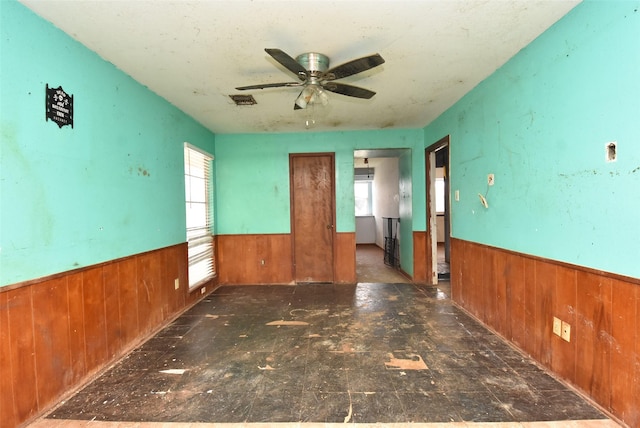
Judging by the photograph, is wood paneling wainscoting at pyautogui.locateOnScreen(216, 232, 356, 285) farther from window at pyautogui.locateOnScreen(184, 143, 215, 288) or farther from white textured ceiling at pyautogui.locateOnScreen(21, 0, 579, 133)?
white textured ceiling at pyautogui.locateOnScreen(21, 0, 579, 133)

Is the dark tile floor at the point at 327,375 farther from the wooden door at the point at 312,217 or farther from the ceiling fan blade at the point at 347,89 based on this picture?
the ceiling fan blade at the point at 347,89

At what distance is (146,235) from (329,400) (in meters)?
2.27

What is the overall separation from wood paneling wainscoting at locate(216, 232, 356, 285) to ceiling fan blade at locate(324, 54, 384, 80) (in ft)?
9.47

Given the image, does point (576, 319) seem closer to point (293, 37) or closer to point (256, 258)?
point (293, 37)

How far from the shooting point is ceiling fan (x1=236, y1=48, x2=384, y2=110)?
6.40 feet

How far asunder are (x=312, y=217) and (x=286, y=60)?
2992 millimetres

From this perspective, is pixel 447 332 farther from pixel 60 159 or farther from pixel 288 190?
pixel 60 159

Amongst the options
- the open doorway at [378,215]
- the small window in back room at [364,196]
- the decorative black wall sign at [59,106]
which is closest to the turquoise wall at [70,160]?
the decorative black wall sign at [59,106]

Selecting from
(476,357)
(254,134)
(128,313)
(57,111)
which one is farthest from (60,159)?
(476,357)

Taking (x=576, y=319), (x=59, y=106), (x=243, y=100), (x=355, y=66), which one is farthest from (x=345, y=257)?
(x=59, y=106)

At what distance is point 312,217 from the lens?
4.72 m

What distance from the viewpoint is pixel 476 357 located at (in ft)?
7.46

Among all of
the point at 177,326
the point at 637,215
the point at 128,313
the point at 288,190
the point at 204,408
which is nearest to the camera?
the point at 637,215

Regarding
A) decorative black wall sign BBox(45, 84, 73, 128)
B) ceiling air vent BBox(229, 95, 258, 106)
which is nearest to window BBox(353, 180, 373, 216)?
ceiling air vent BBox(229, 95, 258, 106)
